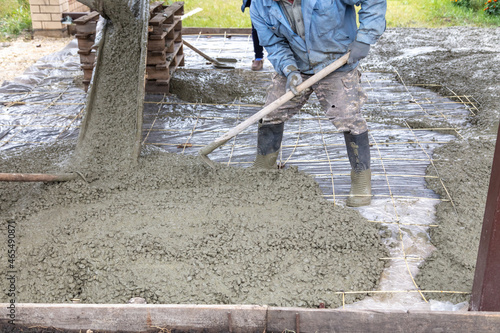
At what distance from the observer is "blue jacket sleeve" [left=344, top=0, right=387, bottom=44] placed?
9.28 ft

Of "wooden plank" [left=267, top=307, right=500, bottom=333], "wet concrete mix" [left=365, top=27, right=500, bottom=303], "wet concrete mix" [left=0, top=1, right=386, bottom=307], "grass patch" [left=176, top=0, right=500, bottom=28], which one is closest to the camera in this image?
"wooden plank" [left=267, top=307, right=500, bottom=333]

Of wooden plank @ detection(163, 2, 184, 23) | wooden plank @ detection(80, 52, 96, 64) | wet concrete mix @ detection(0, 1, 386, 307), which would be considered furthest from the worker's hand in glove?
wooden plank @ detection(80, 52, 96, 64)

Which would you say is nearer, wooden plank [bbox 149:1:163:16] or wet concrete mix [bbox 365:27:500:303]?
wet concrete mix [bbox 365:27:500:303]

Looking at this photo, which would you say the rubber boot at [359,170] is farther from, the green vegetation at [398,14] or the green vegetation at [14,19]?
the green vegetation at [14,19]

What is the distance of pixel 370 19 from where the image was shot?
2861 millimetres

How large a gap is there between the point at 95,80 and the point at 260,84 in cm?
210

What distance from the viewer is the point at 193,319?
6.97 ft

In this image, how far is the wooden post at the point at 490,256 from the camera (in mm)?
1827

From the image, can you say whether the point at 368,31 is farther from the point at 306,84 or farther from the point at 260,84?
the point at 260,84

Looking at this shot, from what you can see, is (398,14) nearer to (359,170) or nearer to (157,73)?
(157,73)

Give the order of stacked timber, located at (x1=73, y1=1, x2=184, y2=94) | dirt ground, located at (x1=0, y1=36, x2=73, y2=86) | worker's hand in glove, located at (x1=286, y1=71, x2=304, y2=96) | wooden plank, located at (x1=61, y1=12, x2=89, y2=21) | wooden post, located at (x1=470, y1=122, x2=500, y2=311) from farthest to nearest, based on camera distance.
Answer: wooden plank, located at (x1=61, y1=12, x2=89, y2=21), dirt ground, located at (x1=0, y1=36, x2=73, y2=86), stacked timber, located at (x1=73, y1=1, x2=184, y2=94), worker's hand in glove, located at (x1=286, y1=71, x2=304, y2=96), wooden post, located at (x1=470, y1=122, x2=500, y2=311)

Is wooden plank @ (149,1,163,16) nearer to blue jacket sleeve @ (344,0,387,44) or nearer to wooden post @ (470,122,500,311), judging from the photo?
blue jacket sleeve @ (344,0,387,44)

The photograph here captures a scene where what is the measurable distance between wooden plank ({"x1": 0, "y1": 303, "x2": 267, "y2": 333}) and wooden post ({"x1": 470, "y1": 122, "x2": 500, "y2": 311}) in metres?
0.95

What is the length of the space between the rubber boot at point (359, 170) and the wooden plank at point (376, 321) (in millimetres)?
1187
